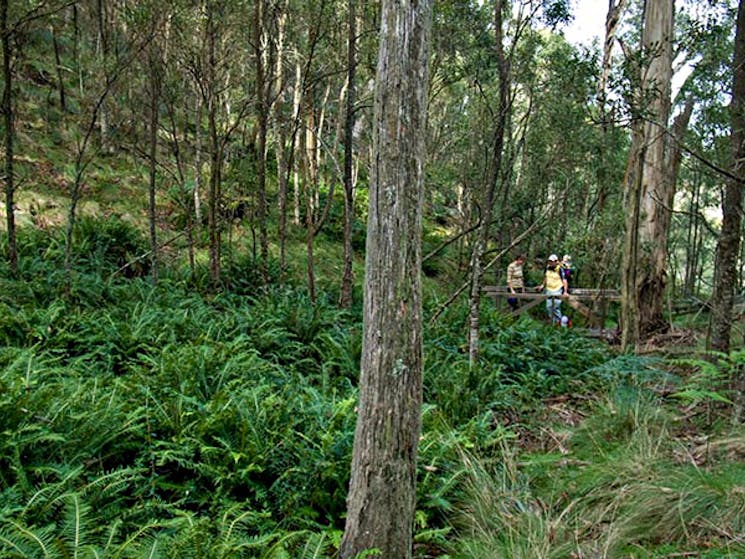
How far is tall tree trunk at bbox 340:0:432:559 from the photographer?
2764 mm

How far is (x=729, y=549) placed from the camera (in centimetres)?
282

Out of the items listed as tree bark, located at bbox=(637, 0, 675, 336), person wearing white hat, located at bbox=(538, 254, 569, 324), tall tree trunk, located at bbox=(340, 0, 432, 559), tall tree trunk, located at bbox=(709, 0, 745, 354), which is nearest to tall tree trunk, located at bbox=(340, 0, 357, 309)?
person wearing white hat, located at bbox=(538, 254, 569, 324)

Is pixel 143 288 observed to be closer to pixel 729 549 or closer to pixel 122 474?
pixel 122 474

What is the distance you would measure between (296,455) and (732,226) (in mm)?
4644

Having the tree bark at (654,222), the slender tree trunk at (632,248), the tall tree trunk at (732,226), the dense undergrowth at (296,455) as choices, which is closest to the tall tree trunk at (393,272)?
the dense undergrowth at (296,455)

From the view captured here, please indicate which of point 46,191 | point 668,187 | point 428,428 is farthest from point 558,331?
point 46,191

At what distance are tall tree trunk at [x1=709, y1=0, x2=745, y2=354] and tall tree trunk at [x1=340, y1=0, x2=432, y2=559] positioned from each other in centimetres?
412

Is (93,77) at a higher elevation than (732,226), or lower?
higher

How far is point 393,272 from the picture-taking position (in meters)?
2.78

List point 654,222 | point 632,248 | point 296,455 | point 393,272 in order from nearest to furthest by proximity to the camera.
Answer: point 393,272, point 296,455, point 632,248, point 654,222

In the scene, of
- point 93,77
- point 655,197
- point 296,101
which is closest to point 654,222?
point 655,197

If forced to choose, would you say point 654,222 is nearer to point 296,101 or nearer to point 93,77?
Answer: point 296,101

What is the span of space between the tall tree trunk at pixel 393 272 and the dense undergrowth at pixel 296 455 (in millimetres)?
646

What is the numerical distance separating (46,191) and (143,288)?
16.9 feet
